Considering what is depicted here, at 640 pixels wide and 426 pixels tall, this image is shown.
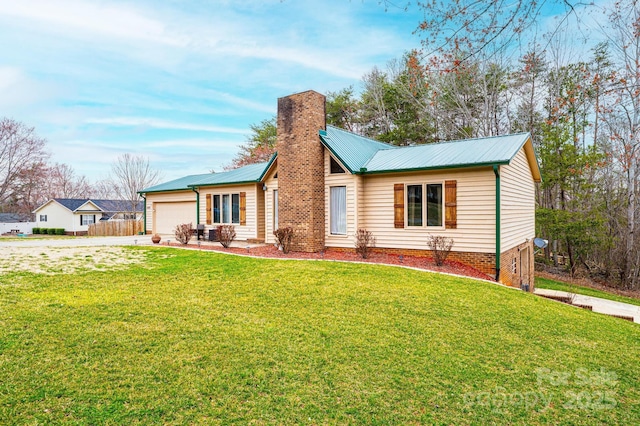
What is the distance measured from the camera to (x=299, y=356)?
4398 mm

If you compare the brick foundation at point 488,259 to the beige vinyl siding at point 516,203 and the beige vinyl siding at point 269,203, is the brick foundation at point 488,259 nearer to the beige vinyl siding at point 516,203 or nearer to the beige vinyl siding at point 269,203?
the beige vinyl siding at point 516,203

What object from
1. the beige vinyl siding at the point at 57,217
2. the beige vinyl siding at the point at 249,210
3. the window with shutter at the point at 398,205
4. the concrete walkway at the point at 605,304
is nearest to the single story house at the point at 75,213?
the beige vinyl siding at the point at 57,217

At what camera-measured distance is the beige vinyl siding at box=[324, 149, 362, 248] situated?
12125 mm

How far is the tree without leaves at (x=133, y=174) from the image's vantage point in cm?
3341

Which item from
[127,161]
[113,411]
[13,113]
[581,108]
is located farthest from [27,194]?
[581,108]

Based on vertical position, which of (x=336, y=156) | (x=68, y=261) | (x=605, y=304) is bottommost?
(x=605, y=304)

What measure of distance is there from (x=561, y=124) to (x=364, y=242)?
54.9ft

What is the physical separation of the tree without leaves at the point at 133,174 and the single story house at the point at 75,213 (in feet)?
7.48

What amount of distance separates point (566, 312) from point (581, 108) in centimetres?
1929

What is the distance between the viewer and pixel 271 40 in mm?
7949

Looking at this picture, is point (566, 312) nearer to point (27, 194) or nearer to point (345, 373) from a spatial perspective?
point (345, 373)

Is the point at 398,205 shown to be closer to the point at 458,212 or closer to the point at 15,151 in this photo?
the point at 458,212

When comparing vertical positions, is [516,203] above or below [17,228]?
above

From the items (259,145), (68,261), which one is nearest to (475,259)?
(68,261)
